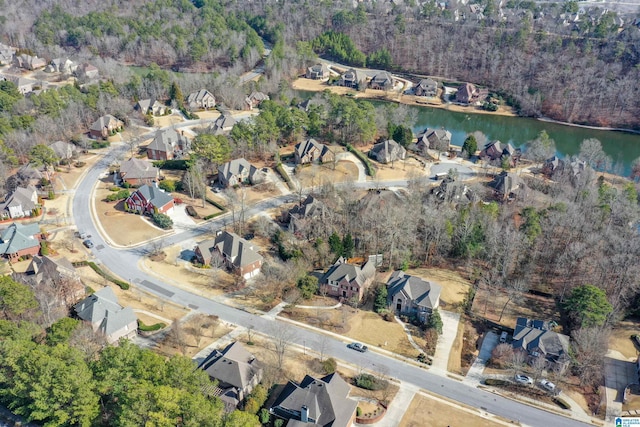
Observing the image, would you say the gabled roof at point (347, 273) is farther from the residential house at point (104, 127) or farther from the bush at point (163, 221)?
the residential house at point (104, 127)

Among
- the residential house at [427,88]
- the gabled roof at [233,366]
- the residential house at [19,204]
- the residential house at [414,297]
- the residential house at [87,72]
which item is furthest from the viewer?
the residential house at [427,88]

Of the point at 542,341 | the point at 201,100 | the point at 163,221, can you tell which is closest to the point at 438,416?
the point at 542,341

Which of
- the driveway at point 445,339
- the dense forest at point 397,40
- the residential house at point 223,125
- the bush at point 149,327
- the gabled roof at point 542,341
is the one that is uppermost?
the dense forest at point 397,40

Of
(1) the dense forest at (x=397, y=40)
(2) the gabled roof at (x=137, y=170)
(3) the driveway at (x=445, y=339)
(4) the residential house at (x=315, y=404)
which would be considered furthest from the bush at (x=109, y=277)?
(1) the dense forest at (x=397, y=40)

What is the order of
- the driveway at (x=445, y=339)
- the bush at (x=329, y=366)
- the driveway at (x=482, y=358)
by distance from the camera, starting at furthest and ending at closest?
the driveway at (x=445, y=339) < the driveway at (x=482, y=358) < the bush at (x=329, y=366)

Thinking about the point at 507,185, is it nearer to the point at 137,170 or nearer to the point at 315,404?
the point at 315,404

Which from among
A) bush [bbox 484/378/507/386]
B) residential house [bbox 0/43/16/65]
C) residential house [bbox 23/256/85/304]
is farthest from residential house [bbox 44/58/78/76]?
bush [bbox 484/378/507/386]
